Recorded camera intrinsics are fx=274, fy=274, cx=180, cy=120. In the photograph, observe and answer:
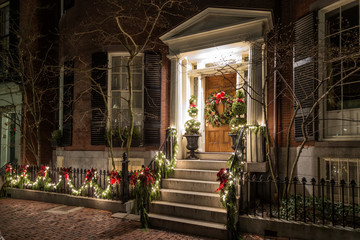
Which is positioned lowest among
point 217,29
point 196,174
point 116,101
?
point 196,174

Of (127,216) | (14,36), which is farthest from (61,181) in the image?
(14,36)

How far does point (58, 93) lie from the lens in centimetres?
1220

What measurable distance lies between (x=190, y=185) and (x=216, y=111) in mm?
2957

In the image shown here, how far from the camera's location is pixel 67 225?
21.4 ft

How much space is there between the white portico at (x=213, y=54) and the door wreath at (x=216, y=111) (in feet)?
0.87

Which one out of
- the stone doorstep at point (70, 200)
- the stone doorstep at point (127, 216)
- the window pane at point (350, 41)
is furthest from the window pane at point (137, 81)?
the window pane at point (350, 41)

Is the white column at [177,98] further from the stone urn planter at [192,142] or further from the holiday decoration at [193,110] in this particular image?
the holiday decoration at [193,110]

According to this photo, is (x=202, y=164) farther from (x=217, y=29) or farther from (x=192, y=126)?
(x=217, y=29)

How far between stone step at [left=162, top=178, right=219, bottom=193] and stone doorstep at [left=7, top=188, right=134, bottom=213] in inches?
48.8

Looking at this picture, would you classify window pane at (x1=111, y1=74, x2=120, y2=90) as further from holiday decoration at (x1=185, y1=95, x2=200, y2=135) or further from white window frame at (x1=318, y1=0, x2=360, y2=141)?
white window frame at (x1=318, y1=0, x2=360, y2=141)

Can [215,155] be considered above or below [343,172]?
above

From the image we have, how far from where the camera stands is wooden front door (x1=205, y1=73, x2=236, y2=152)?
893cm

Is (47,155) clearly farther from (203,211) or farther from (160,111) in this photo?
(203,211)

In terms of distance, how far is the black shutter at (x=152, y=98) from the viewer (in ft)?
31.4
